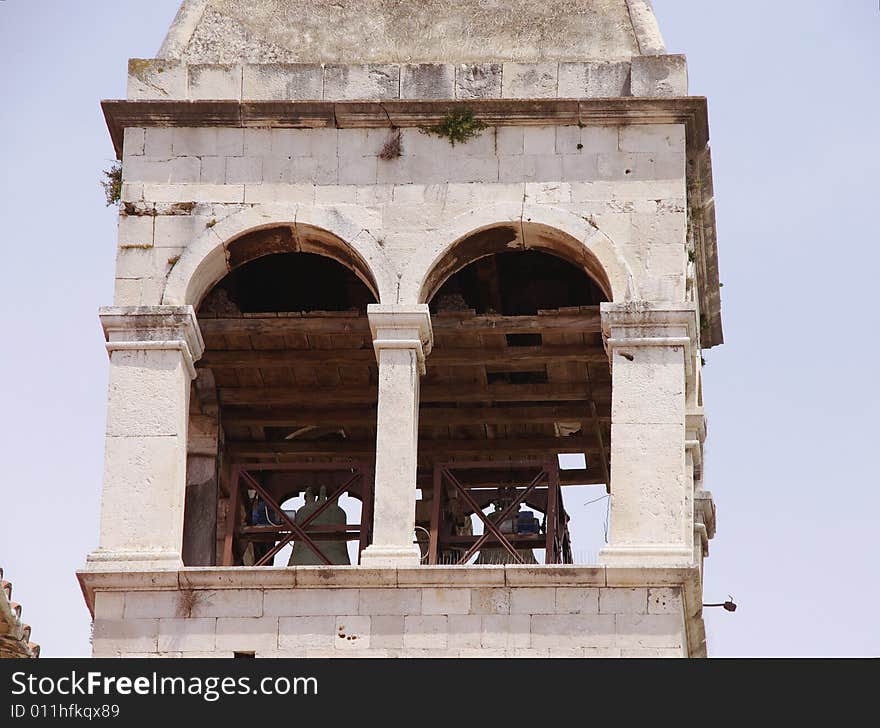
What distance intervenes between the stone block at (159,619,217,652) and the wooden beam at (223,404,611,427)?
4528 millimetres

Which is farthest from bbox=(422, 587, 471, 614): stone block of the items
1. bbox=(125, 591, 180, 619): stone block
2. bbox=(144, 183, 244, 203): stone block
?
bbox=(144, 183, 244, 203): stone block

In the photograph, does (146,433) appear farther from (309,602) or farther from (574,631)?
(574,631)

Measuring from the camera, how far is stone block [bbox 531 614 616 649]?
3094cm

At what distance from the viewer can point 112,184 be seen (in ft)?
110

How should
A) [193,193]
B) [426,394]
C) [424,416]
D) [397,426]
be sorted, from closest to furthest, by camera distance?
[397,426], [193,193], [426,394], [424,416]

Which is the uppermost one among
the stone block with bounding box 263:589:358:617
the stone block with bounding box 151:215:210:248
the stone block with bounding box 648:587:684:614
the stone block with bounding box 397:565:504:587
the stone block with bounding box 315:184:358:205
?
the stone block with bounding box 315:184:358:205

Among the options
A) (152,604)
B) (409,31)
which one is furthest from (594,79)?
(152,604)

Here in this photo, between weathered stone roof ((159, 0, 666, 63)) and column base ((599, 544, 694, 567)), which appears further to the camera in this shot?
weathered stone roof ((159, 0, 666, 63))

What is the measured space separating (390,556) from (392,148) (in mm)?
3786

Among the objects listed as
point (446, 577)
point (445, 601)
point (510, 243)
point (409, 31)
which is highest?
point (409, 31)

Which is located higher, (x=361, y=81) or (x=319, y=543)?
(x=361, y=81)

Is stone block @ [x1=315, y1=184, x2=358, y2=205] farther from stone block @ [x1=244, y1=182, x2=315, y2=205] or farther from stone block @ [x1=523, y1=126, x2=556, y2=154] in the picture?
stone block @ [x1=523, y1=126, x2=556, y2=154]

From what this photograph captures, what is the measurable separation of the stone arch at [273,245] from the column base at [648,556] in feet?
9.90

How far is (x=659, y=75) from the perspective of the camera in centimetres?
3325
